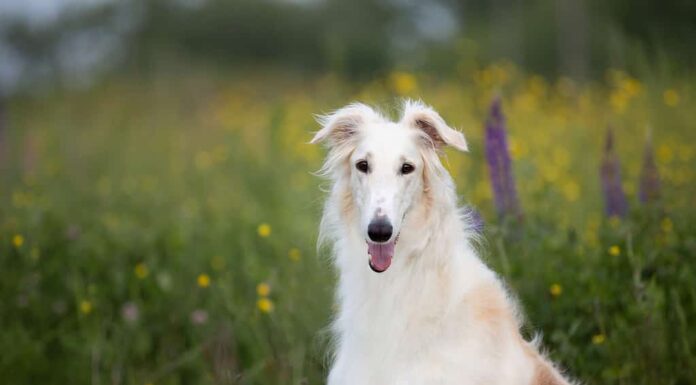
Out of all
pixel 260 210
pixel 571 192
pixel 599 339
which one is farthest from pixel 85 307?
pixel 571 192

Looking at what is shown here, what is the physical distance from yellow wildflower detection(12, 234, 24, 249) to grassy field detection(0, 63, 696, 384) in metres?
0.05

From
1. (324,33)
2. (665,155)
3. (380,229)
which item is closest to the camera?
(380,229)

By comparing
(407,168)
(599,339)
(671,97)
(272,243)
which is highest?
(671,97)

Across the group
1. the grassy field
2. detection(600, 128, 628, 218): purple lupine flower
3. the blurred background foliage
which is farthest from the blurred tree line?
detection(600, 128, 628, 218): purple lupine flower

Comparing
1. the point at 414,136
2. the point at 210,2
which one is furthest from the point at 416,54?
the point at 210,2

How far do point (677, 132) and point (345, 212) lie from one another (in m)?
4.65

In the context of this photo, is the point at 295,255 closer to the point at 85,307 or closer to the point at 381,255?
the point at 85,307

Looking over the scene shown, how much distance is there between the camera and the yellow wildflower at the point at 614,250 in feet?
15.0

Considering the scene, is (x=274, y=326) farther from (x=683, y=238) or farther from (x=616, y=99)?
(x=616, y=99)

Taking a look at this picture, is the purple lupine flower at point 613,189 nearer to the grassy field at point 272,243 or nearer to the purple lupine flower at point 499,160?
the grassy field at point 272,243

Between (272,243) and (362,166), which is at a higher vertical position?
(362,166)

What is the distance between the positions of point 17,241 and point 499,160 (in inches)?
146

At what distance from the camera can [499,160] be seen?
4.70m

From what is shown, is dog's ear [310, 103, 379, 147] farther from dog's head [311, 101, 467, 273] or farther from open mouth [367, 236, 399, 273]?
open mouth [367, 236, 399, 273]
